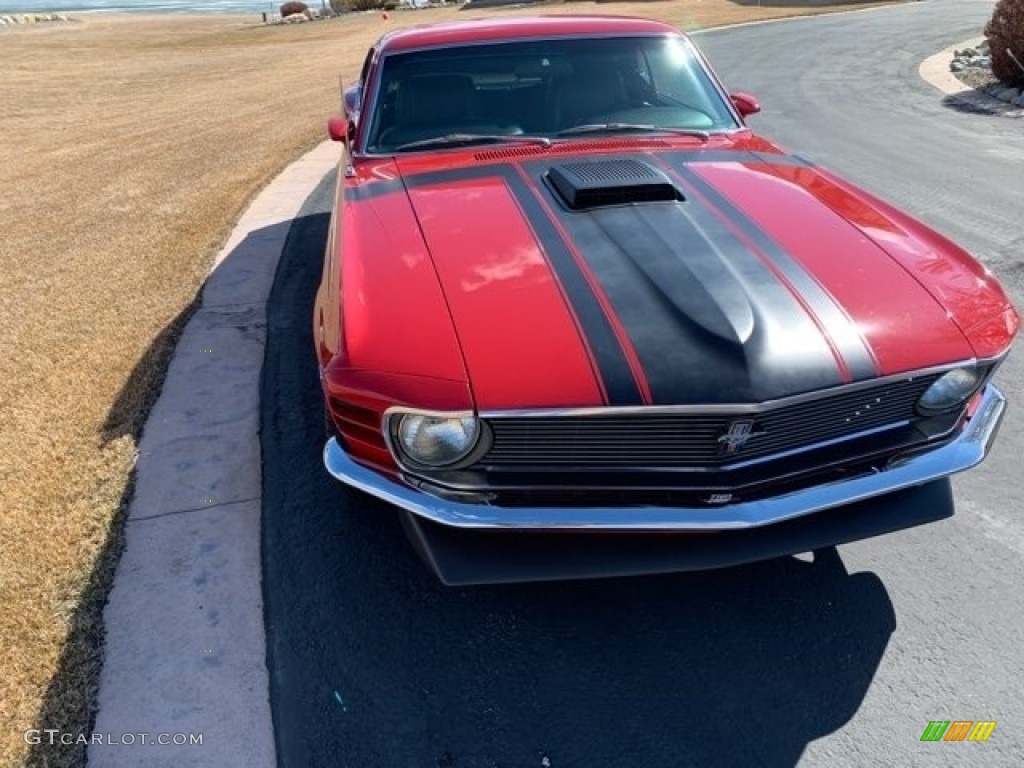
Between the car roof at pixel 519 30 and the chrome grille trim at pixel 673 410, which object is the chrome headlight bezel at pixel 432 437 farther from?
the car roof at pixel 519 30

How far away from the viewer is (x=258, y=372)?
157 inches

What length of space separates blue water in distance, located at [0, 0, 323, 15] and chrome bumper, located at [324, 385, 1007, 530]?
171 feet

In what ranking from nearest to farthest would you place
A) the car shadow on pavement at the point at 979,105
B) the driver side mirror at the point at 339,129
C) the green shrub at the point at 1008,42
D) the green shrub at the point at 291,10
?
1. the driver side mirror at the point at 339,129
2. the car shadow on pavement at the point at 979,105
3. the green shrub at the point at 1008,42
4. the green shrub at the point at 291,10

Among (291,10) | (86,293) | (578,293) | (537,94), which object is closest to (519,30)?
(537,94)

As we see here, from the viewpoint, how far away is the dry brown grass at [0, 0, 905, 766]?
246 cm

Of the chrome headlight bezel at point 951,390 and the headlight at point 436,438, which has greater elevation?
the headlight at point 436,438

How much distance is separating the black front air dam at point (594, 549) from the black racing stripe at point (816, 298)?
461 mm

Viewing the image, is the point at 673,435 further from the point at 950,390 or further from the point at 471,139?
the point at 471,139

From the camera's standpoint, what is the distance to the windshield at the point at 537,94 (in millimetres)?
3486

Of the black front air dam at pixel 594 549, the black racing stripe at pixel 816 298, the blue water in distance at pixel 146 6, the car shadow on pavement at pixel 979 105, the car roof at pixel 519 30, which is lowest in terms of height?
the car shadow on pavement at pixel 979 105

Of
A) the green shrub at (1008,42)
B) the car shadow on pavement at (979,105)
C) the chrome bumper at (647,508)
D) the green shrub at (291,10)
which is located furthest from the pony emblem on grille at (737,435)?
the green shrub at (291,10)

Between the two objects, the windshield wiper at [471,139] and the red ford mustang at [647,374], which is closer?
the red ford mustang at [647,374]

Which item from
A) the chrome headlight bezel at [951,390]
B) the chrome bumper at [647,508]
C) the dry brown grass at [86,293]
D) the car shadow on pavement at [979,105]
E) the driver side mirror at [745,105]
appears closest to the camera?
the chrome bumper at [647,508]

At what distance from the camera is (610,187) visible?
2.78 metres
